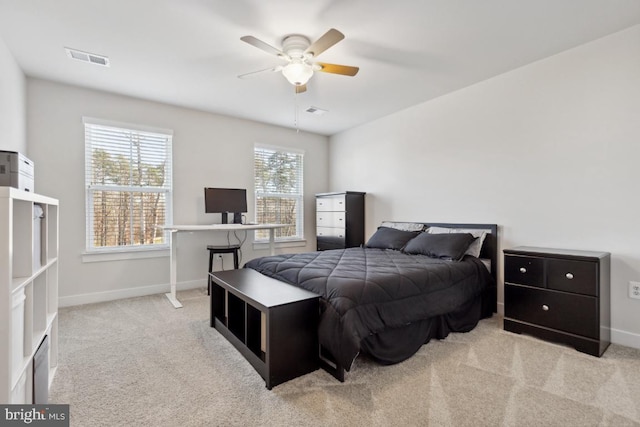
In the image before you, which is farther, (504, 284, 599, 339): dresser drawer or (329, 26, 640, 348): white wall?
(329, 26, 640, 348): white wall

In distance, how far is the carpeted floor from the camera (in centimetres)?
158

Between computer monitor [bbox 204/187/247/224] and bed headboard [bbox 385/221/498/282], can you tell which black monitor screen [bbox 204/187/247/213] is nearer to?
computer monitor [bbox 204/187/247/224]

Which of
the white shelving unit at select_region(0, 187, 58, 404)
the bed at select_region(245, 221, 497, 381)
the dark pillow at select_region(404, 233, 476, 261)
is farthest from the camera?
the dark pillow at select_region(404, 233, 476, 261)

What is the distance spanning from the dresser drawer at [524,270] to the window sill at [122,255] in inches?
156

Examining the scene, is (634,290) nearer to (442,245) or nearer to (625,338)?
(625,338)

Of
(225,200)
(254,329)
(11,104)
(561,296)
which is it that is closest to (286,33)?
(254,329)

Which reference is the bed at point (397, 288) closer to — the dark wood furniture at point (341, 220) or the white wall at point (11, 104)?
the dark wood furniture at point (341, 220)

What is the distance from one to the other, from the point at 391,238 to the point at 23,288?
331cm

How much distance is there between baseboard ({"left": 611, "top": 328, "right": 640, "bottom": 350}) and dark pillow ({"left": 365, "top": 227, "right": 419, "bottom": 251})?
1924 mm

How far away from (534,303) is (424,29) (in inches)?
95.6

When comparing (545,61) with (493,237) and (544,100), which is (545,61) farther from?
(493,237)

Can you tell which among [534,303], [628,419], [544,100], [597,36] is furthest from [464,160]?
[628,419]

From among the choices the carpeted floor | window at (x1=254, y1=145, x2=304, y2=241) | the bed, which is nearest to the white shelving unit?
the carpeted floor

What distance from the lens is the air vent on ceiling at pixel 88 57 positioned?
275cm
